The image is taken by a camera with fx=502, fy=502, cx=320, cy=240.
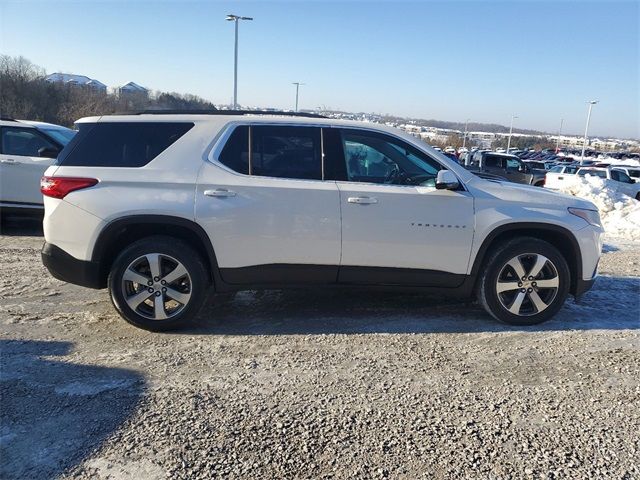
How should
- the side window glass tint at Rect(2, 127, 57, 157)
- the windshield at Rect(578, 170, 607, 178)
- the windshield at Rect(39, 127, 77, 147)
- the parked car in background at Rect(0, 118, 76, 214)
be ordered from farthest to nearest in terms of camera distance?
the windshield at Rect(578, 170, 607, 178) → the windshield at Rect(39, 127, 77, 147) → the side window glass tint at Rect(2, 127, 57, 157) → the parked car in background at Rect(0, 118, 76, 214)

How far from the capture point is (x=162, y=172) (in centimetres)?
415

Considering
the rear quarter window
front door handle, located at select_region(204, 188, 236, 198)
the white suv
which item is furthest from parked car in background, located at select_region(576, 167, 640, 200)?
the rear quarter window

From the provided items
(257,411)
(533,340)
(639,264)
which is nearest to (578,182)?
(639,264)

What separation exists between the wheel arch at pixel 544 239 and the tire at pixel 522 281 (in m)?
0.08

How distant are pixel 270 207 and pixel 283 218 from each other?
0.14 m

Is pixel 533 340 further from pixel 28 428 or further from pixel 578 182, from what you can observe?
pixel 578 182

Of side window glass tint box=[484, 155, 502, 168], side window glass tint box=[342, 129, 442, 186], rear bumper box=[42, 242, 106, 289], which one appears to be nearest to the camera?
rear bumper box=[42, 242, 106, 289]

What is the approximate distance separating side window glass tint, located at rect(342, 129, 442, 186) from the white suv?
0.04ft

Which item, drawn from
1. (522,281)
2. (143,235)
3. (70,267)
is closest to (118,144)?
(143,235)

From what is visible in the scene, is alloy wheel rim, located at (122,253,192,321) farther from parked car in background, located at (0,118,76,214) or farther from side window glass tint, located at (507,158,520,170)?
side window glass tint, located at (507,158,520,170)

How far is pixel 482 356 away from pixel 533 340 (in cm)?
65

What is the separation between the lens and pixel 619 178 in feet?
69.4

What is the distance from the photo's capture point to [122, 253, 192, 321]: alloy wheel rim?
4.16m

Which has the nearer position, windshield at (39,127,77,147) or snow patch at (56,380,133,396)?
snow patch at (56,380,133,396)
